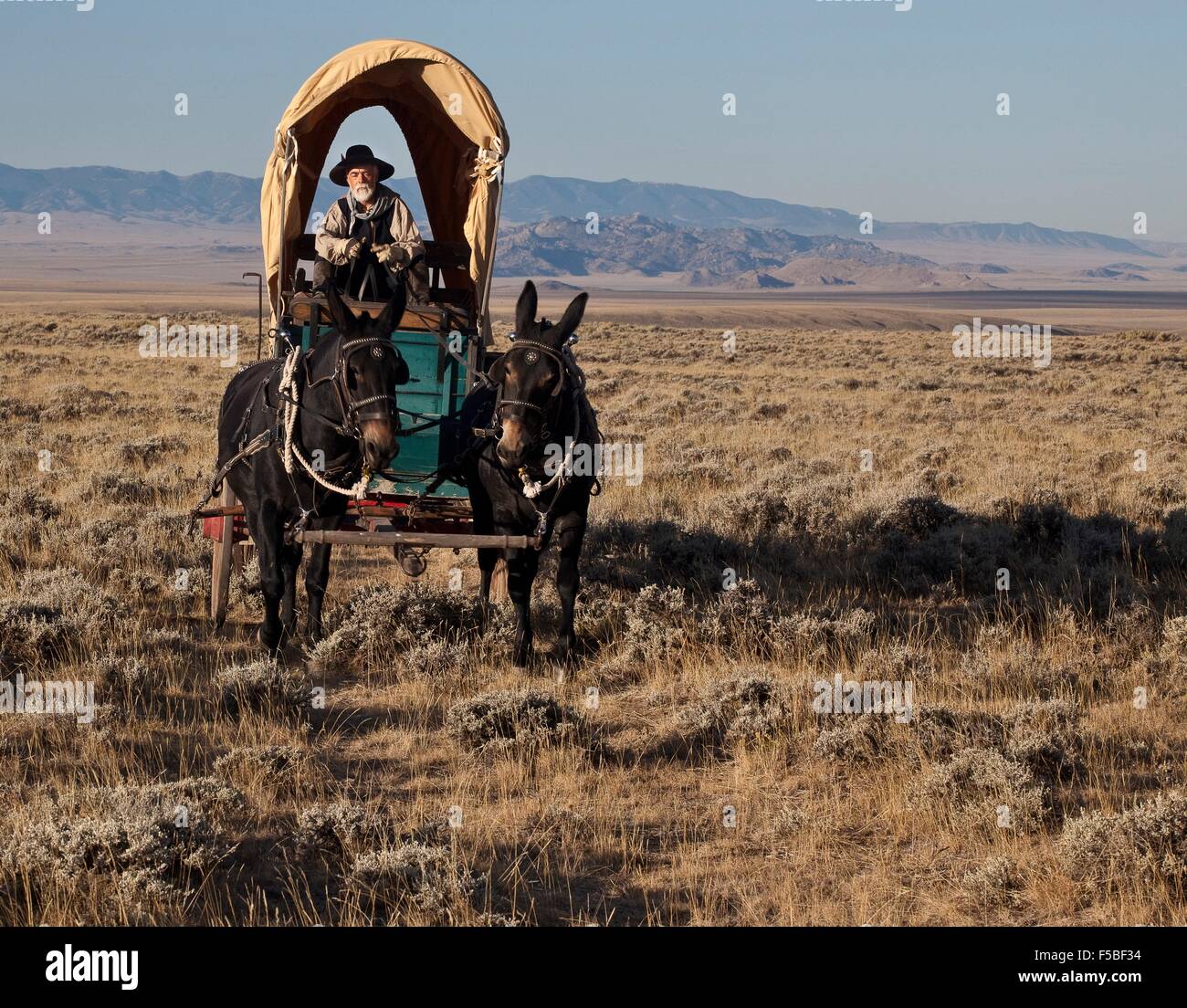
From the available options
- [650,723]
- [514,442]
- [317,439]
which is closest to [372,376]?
[317,439]

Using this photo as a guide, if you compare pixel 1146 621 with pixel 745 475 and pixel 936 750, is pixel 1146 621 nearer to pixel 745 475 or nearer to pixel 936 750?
pixel 936 750

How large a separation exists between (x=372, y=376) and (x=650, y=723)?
8.03ft

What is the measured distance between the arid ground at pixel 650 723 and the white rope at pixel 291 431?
1094 millimetres

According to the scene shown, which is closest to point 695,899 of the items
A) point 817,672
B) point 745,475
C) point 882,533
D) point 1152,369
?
point 817,672

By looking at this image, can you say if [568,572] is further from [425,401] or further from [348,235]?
[348,235]

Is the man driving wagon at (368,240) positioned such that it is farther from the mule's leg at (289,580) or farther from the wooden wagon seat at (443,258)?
the mule's leg at (289,580)

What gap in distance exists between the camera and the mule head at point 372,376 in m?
6.70

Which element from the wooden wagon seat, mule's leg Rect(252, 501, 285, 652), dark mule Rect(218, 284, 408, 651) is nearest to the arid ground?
mule's leg Rect(252, 501, 285, 652)

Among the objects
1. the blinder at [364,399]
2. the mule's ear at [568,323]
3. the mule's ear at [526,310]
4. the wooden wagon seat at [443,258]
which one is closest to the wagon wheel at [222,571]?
the blinder at [364,399]

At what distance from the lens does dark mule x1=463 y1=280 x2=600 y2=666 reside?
6.98 meters

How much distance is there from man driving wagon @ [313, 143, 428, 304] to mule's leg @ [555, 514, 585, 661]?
82.2 inches

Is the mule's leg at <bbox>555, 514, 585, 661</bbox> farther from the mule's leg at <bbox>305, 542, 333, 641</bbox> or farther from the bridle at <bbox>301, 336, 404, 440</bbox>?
the mule's leg at <bbox>305, 542, 333, 641</bbox>

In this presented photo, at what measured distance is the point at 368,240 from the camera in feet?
28.5

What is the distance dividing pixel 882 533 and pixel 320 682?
582cm
